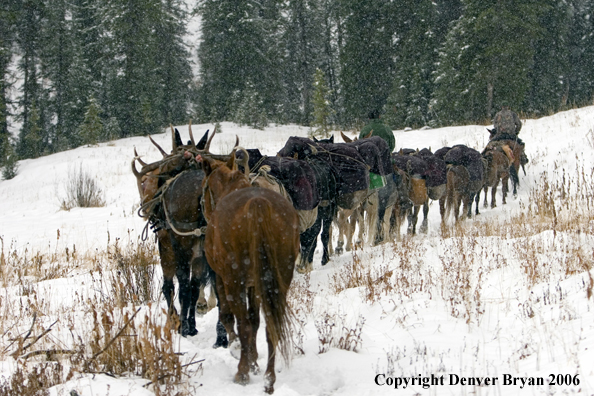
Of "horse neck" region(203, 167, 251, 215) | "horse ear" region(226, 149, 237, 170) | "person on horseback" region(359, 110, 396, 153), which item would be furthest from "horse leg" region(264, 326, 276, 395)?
"person on horseback" region(359, 110, 396, 153)

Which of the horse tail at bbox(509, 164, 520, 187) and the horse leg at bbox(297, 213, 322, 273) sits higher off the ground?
the horse tail at bbox(509, 164, 520, 187)

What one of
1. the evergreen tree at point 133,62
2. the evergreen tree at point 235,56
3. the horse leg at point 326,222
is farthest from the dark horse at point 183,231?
the evergreen tree at point 235,56

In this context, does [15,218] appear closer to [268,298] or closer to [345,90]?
[268,298]

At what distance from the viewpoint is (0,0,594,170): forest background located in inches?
1195

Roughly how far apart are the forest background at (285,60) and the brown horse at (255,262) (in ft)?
92.1

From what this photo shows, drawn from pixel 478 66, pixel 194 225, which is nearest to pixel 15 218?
pixel 194 225

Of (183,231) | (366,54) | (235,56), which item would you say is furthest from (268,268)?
(235,56)

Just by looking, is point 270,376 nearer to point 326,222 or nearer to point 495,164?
point 326,222

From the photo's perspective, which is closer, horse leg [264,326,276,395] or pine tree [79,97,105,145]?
horse leg [264,326,276,395]

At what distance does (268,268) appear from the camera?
3.67 meters

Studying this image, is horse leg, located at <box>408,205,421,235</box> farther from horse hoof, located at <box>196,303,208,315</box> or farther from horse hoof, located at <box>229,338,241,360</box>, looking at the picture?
horse hoof, located at <box>229,338,241,360</box>

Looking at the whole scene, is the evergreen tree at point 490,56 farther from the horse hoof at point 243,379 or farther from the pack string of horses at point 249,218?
the horse hoof at point 243,379

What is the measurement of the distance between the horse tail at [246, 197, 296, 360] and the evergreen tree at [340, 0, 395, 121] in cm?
3585

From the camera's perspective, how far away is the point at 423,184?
37.0ft
